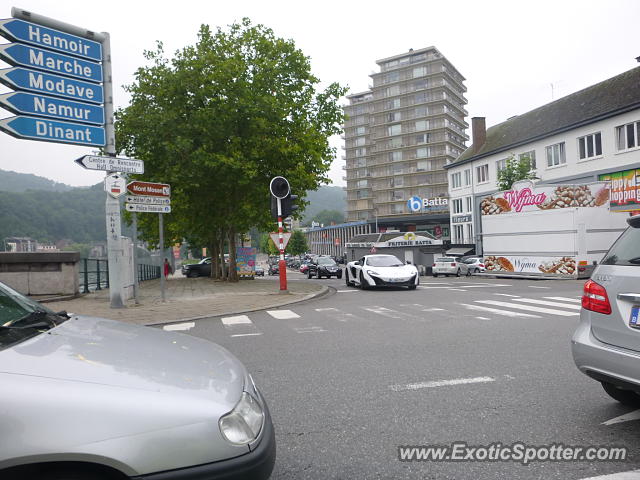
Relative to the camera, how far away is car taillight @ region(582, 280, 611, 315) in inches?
144

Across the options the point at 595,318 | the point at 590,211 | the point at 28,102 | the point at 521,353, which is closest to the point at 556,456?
the point at 595,318

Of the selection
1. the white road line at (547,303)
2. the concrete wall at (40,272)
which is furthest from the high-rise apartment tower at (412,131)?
the concrete wall at (40,272)

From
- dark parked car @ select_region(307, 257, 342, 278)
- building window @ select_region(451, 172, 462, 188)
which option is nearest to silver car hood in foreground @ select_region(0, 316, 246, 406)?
dark parked car @ select_region(307, 257, 342, 278)

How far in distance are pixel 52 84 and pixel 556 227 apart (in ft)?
61.0

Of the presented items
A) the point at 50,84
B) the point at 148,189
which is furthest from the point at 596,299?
the point at 148,189

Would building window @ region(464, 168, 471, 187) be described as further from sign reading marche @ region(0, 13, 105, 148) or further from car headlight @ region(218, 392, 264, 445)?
car headlight @ region(218, 392, 264, 445)

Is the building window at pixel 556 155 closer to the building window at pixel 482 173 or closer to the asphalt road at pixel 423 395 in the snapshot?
the building window at pixel 482 173

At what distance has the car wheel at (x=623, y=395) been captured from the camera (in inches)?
159

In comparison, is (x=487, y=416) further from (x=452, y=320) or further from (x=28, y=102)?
(x=28, y=102)

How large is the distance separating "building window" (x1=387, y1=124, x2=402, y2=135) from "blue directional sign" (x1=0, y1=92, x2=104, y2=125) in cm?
8998

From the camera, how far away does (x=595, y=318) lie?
12.3ft

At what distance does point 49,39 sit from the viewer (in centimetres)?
1153

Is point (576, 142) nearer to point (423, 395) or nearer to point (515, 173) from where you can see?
A: point (515, 173)

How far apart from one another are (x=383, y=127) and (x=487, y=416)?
10033 centimetres
